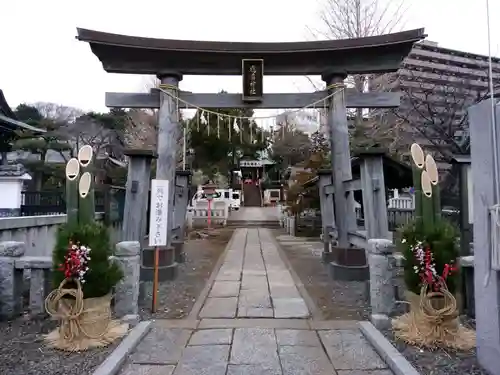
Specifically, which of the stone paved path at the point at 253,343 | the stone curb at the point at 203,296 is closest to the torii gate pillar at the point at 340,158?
the stone paved path at the point at 253,343

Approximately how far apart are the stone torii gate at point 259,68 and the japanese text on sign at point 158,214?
241cm

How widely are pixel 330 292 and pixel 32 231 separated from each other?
19.1 ft

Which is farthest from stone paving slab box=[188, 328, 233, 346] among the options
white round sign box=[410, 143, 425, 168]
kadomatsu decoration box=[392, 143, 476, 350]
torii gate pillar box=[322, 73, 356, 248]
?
torii gate pillar box=[322, 73, 356, 248]

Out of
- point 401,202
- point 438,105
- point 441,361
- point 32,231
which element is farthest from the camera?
point 401,202

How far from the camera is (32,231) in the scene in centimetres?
769

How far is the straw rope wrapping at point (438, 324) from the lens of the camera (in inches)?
150

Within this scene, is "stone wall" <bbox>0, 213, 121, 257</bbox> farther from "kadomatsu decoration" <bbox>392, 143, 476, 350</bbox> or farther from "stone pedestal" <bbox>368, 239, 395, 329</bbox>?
"kadomatsu decoration" <bbox>392, 143, 476, 350</bbox>

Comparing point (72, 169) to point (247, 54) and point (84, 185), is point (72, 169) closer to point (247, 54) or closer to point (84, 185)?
point (84, 185)

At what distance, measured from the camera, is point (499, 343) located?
3162 millimetres

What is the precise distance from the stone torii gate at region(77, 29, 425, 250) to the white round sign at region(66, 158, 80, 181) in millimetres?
3503

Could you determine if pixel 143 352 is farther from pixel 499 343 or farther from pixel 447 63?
pixel 447 63

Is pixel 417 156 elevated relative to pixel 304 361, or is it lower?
elevated

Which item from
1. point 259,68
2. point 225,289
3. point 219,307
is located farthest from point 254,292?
point 259,68

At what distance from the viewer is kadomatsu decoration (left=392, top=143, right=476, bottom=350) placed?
3.85 meters
